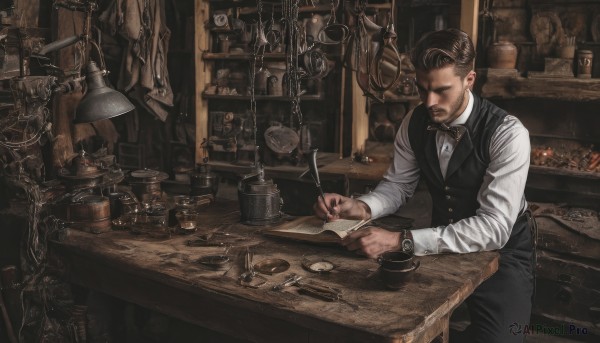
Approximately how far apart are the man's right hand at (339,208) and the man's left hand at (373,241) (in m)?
0.35

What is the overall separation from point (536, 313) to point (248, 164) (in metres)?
2.58

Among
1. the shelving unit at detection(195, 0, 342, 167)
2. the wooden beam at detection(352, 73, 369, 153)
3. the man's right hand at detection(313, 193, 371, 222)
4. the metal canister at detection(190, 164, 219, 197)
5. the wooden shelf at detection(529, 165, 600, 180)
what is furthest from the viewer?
the shelving unit at detection(195, 0, 342, 167)

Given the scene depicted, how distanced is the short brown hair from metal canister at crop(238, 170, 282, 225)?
0.91 metres

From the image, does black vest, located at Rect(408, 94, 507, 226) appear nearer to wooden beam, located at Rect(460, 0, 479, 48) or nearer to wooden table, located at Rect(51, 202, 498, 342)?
wooden table, located at Rect(51, 202, 498, 342)

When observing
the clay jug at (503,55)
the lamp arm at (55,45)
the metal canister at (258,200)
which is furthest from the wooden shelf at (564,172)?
the lamp arm at (55,45)

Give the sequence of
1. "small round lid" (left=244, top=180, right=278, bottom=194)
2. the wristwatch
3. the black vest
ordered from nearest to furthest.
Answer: the wristwatch < the black vest < "small round lid" (left=244, top=180, right=278, bottom=194)

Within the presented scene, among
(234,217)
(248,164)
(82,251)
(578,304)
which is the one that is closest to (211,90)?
(248,164)

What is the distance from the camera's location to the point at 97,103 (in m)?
2.73

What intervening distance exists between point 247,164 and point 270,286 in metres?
3.15

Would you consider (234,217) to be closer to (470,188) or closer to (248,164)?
(470,188)

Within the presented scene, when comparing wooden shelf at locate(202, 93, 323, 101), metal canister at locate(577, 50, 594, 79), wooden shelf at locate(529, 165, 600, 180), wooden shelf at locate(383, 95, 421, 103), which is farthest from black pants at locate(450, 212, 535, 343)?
wooden shelf at locate(202, 93, 323, 101)

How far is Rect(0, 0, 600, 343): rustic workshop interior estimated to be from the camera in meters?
2.29

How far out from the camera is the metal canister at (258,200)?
115 inches

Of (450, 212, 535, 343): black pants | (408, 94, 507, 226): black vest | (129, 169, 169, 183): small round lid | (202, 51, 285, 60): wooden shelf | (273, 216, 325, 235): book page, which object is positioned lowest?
(450, 212, 535, 343): black pants
